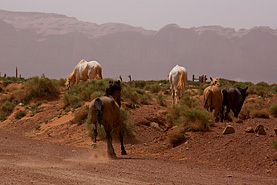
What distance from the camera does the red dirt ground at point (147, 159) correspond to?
24.5 ft

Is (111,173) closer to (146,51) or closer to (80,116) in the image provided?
(80,116)

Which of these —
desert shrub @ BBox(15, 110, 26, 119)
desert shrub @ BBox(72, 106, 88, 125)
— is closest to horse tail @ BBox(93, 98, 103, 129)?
desert shrub @ BBox(72, 106, 88, 125)

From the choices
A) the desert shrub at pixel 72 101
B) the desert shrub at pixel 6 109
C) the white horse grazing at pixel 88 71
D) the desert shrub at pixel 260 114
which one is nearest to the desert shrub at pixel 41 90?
the desert shrub at pixel 6 109

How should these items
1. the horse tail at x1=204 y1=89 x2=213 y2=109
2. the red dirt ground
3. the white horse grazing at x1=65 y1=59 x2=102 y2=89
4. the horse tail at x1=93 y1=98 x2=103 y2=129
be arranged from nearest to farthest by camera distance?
the red dirt ground
the horse tail at x1=93 y1=98 x2=103 y2=129
the horse tail at x1=204 y1=89 x2=213 y2=109
the white horse grazing at x1=65 y1=59 x2=102 y2=89

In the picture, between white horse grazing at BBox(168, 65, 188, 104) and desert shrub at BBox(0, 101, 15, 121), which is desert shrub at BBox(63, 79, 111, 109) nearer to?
white horse grazing at BBox(168, 65, 188, 104)

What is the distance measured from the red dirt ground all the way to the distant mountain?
488 ft

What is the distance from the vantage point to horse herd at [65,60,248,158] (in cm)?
1058

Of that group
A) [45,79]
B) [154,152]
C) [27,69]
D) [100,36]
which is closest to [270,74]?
[100,36]

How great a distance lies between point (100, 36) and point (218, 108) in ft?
552

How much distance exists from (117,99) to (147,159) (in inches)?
88.9

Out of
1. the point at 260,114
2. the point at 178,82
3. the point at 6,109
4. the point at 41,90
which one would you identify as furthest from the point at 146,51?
the point at 260,114

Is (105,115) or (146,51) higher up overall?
(146,51)

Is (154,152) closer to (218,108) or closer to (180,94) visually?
(218,108)

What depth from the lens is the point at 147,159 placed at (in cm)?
1098
